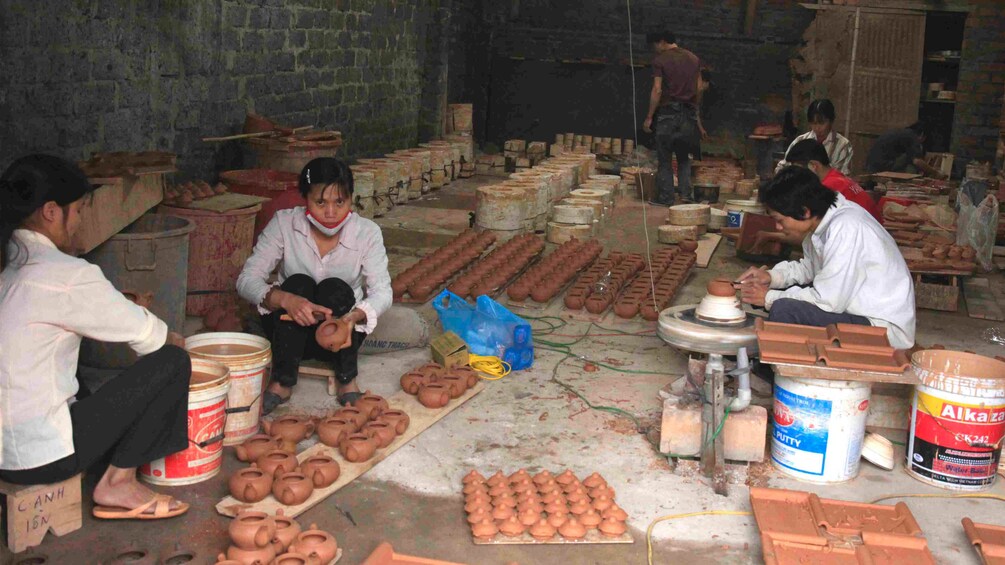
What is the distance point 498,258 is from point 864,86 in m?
7.71

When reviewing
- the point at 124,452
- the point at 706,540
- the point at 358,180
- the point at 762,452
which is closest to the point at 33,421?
the point at 124,452

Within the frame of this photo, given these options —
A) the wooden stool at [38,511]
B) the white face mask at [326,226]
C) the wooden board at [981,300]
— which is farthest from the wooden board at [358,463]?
the wooden board at [981,300]

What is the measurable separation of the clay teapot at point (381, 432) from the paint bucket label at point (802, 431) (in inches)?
64.2

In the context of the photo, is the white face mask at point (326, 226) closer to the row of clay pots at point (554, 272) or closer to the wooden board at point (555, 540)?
the wooden board at point (555, 540)

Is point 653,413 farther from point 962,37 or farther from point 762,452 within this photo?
point 962,37

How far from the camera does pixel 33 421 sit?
3115 millimetres

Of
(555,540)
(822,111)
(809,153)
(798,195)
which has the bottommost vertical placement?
(555,540)

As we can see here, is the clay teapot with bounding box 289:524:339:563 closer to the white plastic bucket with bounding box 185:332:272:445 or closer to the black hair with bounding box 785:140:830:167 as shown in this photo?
the white plastic bucket with bounding box 185:332:272:445

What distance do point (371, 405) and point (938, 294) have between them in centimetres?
450

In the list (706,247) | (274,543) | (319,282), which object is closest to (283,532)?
(274,543)

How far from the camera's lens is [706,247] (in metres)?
8.83

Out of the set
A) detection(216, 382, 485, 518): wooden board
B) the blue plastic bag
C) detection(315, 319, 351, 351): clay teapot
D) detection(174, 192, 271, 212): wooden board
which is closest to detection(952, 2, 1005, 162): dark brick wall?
the blue plastic bag

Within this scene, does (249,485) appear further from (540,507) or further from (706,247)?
(706,247)

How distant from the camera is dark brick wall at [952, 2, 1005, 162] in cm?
1291
